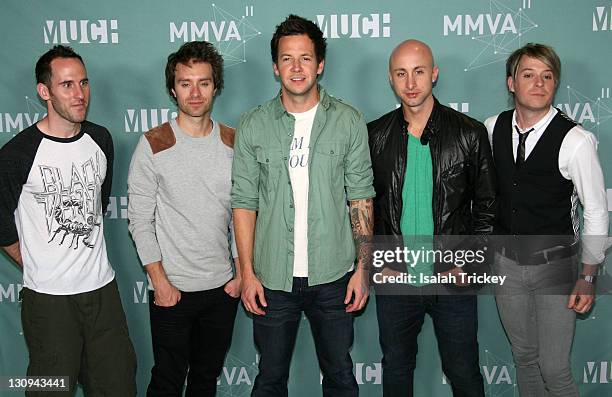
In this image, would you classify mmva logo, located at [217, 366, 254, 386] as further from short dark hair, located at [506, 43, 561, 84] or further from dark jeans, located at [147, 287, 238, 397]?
short dark hair, located at [506, 43, 561, 84]

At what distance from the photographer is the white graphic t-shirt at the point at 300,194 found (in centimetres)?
241

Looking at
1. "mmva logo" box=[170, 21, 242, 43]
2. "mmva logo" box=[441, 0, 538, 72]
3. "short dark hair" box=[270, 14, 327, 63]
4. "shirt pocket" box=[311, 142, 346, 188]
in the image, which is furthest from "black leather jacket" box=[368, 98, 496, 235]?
"mmva logo" box=[170, 21, 242, 43]

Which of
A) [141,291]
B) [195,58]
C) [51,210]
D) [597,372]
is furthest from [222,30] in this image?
[597,372]

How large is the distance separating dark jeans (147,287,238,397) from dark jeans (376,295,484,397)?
2.36 ft

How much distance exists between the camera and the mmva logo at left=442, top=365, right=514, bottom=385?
3199 mm

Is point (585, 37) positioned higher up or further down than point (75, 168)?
higher up

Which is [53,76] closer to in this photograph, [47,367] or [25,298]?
[25,298]

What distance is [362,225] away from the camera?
245 centimetres

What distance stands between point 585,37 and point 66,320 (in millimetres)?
2802

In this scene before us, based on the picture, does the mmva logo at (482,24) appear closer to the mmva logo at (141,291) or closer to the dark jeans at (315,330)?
the dark jeans at (315,330)

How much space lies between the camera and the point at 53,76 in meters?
2.45

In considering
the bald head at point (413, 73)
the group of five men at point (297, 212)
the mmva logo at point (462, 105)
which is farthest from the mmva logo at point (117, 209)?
the mmva logo at point (462, 105)

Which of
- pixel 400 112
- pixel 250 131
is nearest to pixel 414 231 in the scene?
pixel 400 112

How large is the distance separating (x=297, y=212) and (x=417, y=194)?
1.71 ft
